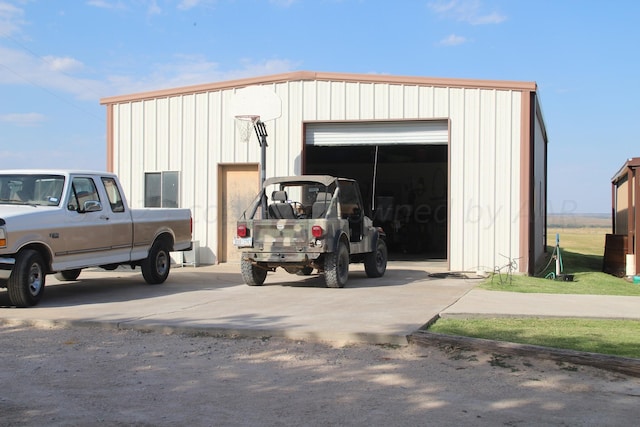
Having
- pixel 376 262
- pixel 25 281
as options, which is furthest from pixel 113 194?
pixel 376 262

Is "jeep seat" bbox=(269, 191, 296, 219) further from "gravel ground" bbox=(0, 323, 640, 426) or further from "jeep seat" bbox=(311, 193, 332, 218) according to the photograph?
"gravel ground" bbox=(0, 323, 640, 426)

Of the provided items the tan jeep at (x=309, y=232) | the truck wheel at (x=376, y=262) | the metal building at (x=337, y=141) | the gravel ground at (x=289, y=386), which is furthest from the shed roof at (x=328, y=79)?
the gravel ground at (x=289, y=386)

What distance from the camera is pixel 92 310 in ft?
30.5

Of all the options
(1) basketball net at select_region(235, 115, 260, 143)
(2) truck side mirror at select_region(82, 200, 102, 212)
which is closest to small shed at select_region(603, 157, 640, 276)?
(1) basketball net at select_region(235, 115, 260, 143)

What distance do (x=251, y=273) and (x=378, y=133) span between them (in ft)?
18.3

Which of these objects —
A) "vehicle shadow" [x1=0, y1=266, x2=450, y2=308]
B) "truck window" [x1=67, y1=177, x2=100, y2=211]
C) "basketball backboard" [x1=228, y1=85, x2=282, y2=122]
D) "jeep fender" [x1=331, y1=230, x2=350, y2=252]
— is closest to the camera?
"truck window" [x1=67, y1=177, x2=100, y2=211]

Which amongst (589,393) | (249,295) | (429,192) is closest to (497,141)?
(249,295)

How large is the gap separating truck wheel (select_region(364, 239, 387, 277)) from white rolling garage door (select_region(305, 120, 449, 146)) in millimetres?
3040

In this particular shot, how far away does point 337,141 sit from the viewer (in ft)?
52.9

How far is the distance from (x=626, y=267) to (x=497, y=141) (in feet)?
18.2

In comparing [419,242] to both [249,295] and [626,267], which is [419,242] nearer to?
[626,267]

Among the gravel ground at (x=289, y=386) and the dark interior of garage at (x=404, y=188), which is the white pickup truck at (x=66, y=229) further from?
the dark interior of garage at (x=404, y=188)

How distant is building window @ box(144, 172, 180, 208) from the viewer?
1719 centimetres

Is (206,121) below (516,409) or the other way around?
the other way around
